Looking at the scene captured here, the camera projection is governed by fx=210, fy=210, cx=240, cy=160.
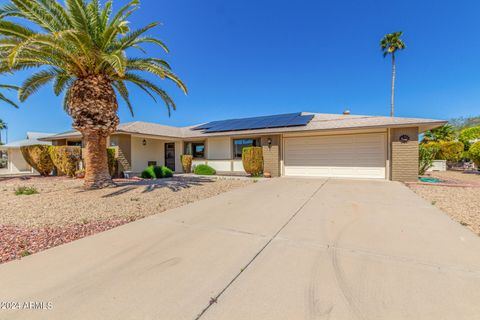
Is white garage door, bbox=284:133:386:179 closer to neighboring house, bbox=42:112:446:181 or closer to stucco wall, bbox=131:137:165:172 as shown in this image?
neighboring house, bbox=42:112:446:181

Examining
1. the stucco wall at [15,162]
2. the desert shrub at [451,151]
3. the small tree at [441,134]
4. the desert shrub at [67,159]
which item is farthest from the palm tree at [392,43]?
the stucco wall at [15,162]

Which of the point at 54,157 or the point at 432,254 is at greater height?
the point at 54,157

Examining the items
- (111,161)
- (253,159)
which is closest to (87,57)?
(111,161)

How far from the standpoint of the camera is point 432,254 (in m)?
3.07

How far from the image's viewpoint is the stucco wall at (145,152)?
14.4 m

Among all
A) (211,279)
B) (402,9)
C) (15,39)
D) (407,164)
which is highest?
A: (402,9)

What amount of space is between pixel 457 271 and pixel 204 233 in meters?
3.65

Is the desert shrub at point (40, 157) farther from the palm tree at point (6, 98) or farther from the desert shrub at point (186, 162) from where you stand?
the desert shrub at point (186, 162)

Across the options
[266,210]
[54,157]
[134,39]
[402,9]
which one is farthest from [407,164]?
[54,157]

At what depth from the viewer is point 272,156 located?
13.0 meters

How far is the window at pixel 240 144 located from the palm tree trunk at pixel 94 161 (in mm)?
8130

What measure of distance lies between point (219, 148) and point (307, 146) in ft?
20.1

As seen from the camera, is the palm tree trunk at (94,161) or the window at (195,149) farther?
the window at (195,149)

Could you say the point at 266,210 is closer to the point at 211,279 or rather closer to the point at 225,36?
the point at 211,279
